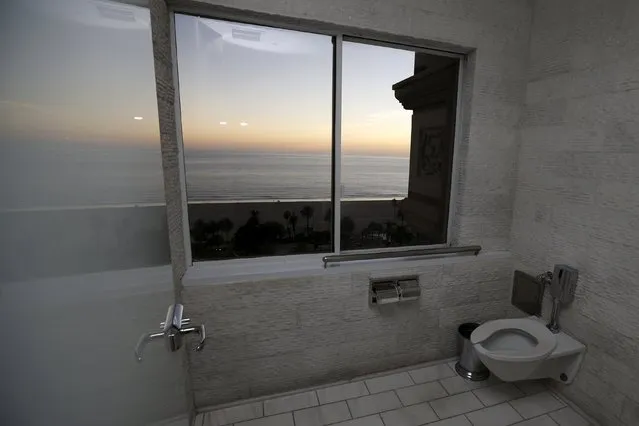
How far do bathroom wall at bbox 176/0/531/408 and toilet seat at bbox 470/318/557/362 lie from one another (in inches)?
10.5

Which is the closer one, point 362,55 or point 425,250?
point 362,55

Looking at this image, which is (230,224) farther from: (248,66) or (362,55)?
(362,55)

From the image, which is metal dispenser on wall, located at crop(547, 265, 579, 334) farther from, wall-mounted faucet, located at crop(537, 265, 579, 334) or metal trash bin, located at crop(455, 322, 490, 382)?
metal trash bin, located at crop(455, 322, 490, 382)

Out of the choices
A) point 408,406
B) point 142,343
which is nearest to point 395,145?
point 408,406

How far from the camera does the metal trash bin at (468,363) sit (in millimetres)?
2014

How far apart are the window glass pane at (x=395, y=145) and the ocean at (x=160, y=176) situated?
0.02m

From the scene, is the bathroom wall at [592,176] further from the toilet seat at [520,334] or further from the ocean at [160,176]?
the ocean at [160,176]

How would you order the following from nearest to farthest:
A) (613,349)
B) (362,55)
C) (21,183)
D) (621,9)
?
(21,183) → (621,9) → (613,349) → (362,55)

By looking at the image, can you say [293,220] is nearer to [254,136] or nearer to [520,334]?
[254,136]

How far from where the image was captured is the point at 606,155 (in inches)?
62.3

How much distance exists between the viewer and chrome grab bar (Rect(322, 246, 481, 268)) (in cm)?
187

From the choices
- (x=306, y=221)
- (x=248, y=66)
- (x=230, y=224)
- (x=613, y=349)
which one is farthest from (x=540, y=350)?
(x=248, y=66)

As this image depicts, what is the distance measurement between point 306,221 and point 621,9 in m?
2.07

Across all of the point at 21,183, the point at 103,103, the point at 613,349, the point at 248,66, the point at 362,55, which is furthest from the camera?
the point at 362,55
